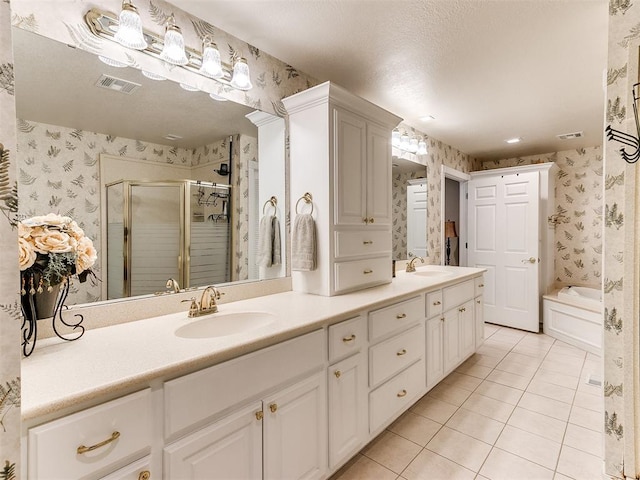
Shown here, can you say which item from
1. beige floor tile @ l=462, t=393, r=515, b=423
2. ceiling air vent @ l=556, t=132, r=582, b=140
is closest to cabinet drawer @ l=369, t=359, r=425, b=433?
beige floor tile @ l=462, t=393, r=515, b=423

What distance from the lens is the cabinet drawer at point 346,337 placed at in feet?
5.00

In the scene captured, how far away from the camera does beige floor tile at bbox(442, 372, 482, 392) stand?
263 centimetres

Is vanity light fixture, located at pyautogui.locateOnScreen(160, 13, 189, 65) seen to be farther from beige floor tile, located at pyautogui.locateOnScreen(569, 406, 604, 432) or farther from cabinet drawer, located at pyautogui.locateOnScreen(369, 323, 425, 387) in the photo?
beige floor tile, located at pyautogui.locateOnScreen(569, 406, 604, 432)

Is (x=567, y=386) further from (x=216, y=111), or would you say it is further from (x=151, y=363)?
(x=216, y=111)

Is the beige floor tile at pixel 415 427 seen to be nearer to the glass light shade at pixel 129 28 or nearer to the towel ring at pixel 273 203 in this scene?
the towel ring at pixel 273 203

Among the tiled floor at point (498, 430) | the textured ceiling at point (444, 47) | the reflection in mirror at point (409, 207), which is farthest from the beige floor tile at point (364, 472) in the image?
the textured ceiling at point (444, 47)

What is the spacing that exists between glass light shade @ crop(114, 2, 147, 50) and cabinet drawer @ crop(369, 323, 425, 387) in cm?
186

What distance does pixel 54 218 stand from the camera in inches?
43.6

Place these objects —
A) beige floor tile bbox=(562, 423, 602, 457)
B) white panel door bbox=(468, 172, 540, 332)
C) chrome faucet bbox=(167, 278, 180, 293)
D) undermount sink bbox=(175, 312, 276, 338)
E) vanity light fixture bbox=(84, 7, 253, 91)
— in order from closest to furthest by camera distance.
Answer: vanity light fixture bbox=(84, 7, 253, 91) < undermount sink bbox=(175, 312, 276, 338) < chrome faucet bbox=(167, 278, 180, 293) < beige floor tile bbox=(562, 423, 602, 457) < white panel door bbox=(468, 172, 540, 332)

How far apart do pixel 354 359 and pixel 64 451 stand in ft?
3.88

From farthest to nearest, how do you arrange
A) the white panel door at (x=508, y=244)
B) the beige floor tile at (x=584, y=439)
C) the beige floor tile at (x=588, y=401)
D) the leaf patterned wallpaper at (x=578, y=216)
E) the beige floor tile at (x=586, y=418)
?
1. the leaf patterned wallpaper at (x=578, y=216)
2. the white panel door at (x=508, y=244)
3. the beige floor tile at (x=588, y=401)
4. the beige floor tile at (x=586, y=418)
5. the beige floor tile at (x=584, y=439)

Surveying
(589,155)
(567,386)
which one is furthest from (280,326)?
(589,155)

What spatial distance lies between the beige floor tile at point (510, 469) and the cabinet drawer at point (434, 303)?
878 mm

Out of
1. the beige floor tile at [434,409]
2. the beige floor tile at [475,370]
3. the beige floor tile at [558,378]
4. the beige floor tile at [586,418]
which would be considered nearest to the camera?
the beige floor tile at [586,418]
